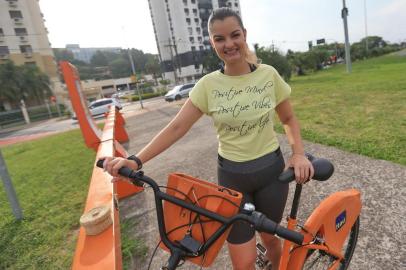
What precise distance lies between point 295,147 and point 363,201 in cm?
208

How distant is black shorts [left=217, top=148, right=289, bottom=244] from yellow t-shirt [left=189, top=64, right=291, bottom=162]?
59 mm

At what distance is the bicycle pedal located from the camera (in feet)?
4.31

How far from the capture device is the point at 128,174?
55.3 inches

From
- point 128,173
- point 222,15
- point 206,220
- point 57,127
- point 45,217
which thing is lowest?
point 57,127

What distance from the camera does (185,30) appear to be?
237 feet

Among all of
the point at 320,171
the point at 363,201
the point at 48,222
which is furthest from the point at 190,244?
the point at 48,222

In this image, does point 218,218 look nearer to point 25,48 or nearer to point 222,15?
point 222,15

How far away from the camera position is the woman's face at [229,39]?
164 centimetres

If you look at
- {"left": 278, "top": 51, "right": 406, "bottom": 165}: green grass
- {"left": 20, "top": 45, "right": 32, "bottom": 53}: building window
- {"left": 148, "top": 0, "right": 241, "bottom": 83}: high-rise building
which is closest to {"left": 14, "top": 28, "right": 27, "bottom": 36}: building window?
{"left": 20, "top": 45, "right": 32, "bottom": 53}: building window

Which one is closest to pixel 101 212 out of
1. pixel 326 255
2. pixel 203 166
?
pixel 326 255

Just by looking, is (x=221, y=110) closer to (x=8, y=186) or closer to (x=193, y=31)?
(x=8, y=186)

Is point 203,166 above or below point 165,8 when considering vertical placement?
below

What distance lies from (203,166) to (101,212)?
333 centimetres

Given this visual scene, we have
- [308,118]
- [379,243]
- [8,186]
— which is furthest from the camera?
[308,118]
